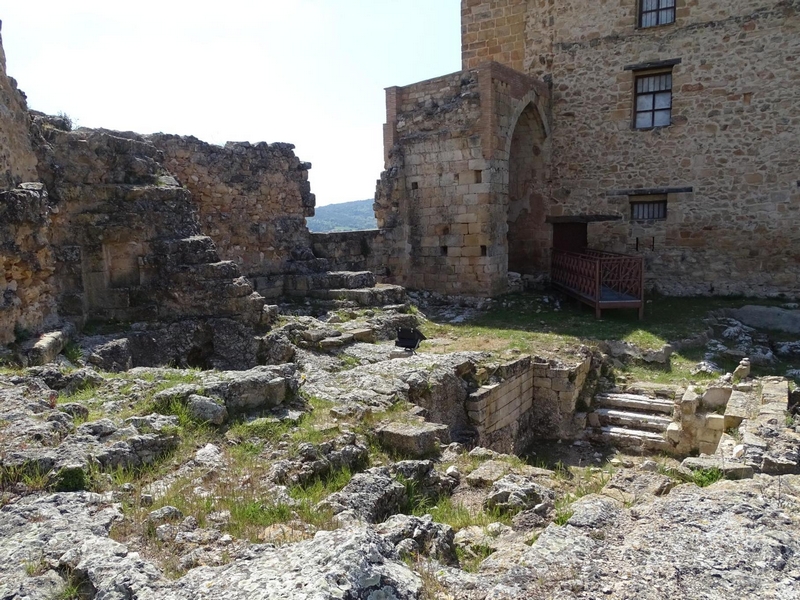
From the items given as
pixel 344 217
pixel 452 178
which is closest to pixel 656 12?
pixel 452 178

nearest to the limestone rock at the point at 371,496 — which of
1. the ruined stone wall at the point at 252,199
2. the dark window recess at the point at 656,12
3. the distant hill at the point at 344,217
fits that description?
the ruined stone wall at the point at 252,199

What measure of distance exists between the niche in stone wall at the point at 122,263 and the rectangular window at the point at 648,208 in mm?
12251

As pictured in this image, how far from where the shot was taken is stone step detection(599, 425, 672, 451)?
29.7 ft

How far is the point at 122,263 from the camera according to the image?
812 cm

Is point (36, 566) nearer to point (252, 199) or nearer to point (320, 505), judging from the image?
point (320, 505)

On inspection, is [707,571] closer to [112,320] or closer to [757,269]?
[112,320]

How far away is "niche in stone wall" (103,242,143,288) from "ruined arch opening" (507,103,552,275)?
1103cm

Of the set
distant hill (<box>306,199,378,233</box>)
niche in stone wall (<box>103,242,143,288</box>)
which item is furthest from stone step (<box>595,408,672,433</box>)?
distant hill (<box>306,199,378,233</box>)

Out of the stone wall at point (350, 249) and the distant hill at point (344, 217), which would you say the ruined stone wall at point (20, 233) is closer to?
the stone wall at point (350, 249)

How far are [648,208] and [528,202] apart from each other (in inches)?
121

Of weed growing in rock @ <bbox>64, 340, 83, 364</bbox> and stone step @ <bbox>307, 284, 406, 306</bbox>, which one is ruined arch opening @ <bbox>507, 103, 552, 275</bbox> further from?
weed growing in rock @ <bbox>64, 340, 83, 364</bbox>

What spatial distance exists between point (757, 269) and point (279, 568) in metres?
14.9

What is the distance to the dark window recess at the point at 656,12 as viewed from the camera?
591 inches

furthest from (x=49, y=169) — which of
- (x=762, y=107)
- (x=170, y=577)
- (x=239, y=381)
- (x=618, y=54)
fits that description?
(x=762, y=107)
